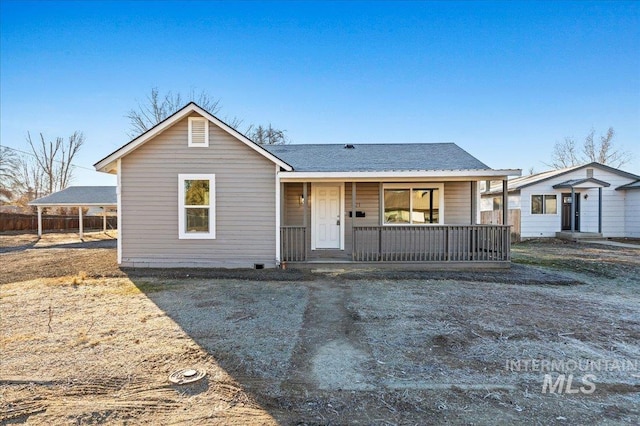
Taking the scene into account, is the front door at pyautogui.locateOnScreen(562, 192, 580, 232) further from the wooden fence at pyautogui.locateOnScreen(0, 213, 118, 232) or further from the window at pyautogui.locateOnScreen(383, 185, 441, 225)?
the wooden fence at pyautogui.locateOnScreen(0, 213, 118, 232)

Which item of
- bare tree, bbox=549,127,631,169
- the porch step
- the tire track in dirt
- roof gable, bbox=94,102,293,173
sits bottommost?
the tire track in dirt

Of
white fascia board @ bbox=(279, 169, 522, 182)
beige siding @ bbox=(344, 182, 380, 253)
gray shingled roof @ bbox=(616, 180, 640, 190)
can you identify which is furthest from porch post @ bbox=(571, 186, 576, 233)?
beige siding @ bbox=(344, 182, 380, 253)

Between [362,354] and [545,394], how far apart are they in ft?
5.59

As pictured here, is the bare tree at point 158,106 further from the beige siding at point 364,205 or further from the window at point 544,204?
the window at point 544,204

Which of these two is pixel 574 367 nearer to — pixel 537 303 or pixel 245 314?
pixel 537 303

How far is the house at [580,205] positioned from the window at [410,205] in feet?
32.1

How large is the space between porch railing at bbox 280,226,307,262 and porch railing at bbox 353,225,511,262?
1461 millimetres

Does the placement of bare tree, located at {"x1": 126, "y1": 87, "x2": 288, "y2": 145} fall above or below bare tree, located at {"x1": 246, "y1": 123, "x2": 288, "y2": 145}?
above

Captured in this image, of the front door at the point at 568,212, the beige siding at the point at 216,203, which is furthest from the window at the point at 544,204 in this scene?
the beige siding at the point at 216,203

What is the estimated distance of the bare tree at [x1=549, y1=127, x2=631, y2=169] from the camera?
32.8m

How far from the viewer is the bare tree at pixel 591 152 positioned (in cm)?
3284

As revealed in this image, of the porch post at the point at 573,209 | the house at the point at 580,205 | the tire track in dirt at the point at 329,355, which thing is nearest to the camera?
the tire track in dirt at the point at 329,355

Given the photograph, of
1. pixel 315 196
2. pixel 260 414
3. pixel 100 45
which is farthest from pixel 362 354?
pixel 100 45

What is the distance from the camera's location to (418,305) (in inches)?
216
